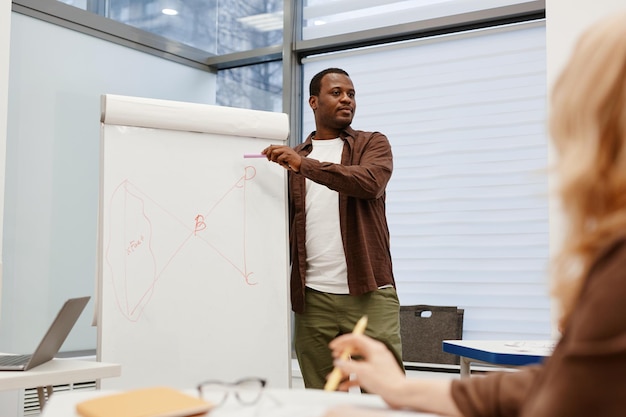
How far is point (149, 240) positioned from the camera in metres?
2.33

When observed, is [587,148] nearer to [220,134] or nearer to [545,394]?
[545,394]

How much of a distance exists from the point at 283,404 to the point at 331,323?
61.1 inches

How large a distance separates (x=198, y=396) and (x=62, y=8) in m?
3.07

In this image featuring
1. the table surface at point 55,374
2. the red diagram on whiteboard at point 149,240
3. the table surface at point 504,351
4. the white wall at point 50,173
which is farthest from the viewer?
the white wall at point 50,173

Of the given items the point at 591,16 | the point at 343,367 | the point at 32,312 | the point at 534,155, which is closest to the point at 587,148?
the point at 343,367

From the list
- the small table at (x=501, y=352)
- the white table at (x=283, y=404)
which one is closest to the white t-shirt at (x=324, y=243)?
the small table at (x=501, y=352)

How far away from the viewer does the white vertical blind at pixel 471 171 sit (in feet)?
11.5

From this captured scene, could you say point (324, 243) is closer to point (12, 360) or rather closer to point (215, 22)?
point (12, 360)

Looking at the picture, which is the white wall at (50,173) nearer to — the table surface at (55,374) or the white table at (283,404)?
the table surface at (55,374)

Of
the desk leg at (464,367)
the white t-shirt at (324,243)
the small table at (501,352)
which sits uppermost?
the white t-shirt at (324,243)

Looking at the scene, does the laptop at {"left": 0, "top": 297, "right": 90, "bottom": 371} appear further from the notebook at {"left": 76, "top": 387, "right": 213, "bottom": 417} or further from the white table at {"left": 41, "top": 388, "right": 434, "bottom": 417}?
the notebook at {"left": 76, "top": 387, "right": 213, "bottom": 417}

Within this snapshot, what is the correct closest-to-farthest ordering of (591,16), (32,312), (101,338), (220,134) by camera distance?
(101,338) → (220,134) → (591,16) → (32,312)

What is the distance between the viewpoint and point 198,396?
3.30 ft

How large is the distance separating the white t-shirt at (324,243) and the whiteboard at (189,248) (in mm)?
Answer: 110
